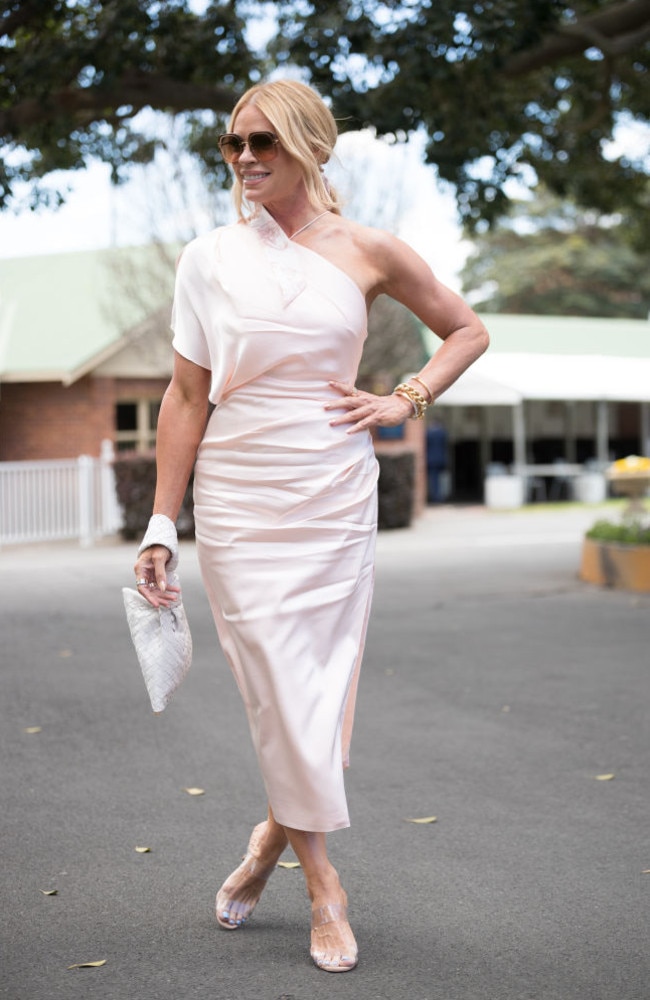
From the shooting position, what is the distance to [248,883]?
12.1 feet

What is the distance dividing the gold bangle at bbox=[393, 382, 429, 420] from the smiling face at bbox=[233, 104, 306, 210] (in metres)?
0.62

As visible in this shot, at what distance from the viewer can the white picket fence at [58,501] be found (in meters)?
17.9

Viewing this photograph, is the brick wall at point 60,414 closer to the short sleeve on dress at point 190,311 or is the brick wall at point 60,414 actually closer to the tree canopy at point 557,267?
the short sleeve on dress at point 190,311

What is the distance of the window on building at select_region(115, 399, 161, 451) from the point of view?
70.9 ft

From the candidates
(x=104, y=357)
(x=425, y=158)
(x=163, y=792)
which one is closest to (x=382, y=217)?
(x=104, y=357)

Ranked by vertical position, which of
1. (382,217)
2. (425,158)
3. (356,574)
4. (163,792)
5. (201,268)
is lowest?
(163,792)

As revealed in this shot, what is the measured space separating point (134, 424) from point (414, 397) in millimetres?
18653

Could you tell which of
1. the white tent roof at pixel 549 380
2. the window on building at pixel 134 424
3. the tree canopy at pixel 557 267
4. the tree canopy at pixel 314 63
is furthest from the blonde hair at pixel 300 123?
the tree canopy at pixel 557 267

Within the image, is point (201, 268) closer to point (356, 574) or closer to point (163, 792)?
point (356, 574)

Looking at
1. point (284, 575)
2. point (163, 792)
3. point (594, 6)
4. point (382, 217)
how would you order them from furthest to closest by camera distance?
1. point (382, 217)
2. point (594, 6)
3. point (163, 792)
4. point (284, 575)

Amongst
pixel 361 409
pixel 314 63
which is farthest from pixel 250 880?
pixel 314 63

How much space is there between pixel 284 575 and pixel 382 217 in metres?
17.5

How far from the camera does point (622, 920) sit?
3.71 m

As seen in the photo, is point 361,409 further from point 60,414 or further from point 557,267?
point 557,267
